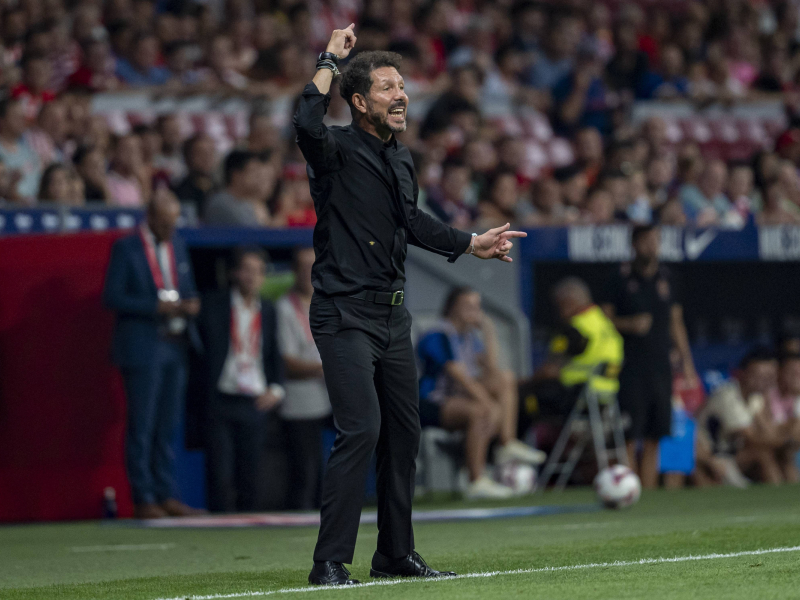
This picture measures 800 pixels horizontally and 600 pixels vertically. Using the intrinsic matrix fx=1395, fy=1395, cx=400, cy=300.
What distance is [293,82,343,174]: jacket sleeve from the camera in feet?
17.5

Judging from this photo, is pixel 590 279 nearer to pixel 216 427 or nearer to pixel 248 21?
pixel 216 427

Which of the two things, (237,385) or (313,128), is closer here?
(313,128)

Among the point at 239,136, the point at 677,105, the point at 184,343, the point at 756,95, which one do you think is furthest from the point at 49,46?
the point at 756,95

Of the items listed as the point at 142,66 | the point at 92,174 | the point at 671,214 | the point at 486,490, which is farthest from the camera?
the point at 142,66

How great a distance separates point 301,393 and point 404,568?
18.4 feet

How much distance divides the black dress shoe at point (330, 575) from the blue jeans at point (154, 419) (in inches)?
201

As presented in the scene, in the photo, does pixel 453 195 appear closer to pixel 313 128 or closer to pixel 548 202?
pixel 548 202

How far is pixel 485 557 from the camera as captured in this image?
671 cm

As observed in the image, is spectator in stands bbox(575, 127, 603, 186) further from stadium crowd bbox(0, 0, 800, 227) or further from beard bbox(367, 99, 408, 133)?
beard bbox(367, 99, 408, 133)

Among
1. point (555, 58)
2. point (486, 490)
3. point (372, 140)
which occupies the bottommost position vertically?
point (486, 490)

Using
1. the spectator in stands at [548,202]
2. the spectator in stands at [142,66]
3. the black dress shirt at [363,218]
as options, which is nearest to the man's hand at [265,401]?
the spectator in stands at [548,202]

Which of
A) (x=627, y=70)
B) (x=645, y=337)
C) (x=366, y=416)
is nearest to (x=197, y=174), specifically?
(x=645, y=337)

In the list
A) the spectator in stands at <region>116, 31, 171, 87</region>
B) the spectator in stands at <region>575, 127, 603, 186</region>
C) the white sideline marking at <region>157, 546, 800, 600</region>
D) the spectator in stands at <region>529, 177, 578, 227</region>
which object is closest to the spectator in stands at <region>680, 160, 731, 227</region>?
the spectator in stands at <region>575, 127, 603, 186</region>

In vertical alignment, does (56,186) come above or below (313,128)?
below
